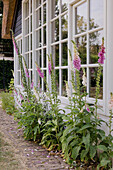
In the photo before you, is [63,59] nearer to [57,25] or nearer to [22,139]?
[57,25]

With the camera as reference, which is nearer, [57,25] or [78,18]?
[78,18]

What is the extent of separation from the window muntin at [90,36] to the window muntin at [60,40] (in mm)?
488

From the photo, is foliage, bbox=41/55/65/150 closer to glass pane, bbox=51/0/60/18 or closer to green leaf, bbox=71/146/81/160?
green leaf, bbox=71/146/81/160

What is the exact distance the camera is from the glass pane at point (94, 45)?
8.90 feet

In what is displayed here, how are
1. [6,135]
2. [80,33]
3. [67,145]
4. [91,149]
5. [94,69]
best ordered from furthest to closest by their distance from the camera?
1. [6,135]
2. [80,33]
3. [94,69]
4. [67,145]
5. [91,149]

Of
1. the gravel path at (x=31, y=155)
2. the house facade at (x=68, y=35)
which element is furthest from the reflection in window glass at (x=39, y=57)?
the gravel path at (x=31, y=155)

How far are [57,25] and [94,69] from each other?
145cm

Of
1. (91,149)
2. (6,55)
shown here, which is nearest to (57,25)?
(91,149)

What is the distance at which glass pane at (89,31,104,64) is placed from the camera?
271cm

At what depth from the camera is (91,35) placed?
284 cm

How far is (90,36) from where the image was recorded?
9.38 ft

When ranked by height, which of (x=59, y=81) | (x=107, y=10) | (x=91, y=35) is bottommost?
(x=59, y=81)

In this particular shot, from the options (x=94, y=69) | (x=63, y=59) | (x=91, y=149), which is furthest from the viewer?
(x=63, y=59)

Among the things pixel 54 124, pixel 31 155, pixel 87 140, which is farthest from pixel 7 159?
pixel 87 140
